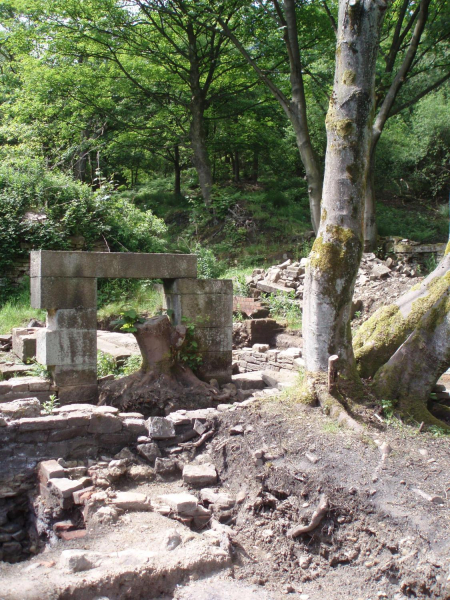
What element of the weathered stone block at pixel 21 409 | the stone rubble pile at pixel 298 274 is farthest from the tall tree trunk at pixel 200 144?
the weathered stone block at pixel 21 409

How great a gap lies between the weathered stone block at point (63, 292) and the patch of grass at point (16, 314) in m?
4.05

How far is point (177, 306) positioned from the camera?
7.73 m

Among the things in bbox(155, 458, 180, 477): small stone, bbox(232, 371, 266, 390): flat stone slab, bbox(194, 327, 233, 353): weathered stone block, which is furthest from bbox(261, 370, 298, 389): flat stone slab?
bbox(155, 458, 180, 477): small stone

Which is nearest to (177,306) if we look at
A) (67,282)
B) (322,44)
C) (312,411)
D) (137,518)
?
(67,282)

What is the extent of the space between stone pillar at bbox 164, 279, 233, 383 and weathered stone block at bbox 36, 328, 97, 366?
1286 mm

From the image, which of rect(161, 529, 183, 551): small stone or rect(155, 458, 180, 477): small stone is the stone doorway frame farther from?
rect(161, 529, 183, 551): small stone

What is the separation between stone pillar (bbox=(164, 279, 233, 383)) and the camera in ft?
25.4

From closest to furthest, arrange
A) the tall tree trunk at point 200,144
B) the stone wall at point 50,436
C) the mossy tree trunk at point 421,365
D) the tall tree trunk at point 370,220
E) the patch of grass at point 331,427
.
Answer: the patch of grass at point 331,427, the stone wall at point 50,436, the mossy tree trunk at point 421,365, the tall tree trunk at point 370,220, the tall tree trunk at point 200,144

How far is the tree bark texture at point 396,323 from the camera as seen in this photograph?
5609 millimetres

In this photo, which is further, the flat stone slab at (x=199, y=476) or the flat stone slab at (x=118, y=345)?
the flat stone slab at (x=118, y=345)

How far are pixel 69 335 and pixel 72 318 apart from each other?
22cm

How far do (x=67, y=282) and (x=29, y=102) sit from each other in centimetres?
1540

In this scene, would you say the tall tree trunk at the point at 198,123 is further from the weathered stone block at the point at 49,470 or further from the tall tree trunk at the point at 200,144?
the weathered stone block at the point at 49,470

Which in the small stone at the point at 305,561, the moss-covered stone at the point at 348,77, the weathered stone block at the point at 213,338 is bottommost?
the small stone at the point at 305,561
